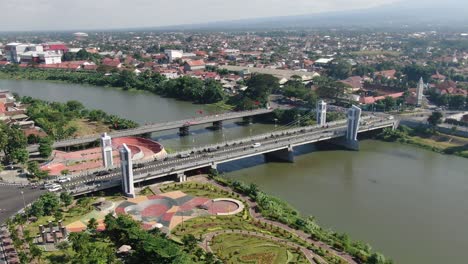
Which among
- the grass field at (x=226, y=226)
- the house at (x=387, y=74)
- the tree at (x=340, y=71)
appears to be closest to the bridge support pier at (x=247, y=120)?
the grass field at (x=226, y=226)

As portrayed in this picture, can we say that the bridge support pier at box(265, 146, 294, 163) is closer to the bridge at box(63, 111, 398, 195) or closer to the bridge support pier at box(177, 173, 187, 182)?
the bridge at box(63, 111, 398, 195)

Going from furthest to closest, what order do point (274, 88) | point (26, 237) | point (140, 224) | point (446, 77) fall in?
point (446, 77), point (274, 88), point (140, 224), point (26, 237)

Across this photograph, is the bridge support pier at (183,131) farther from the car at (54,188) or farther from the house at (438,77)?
the house at (438,77)

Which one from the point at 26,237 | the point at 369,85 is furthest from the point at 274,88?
the point at 26,237

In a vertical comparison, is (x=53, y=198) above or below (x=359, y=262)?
above

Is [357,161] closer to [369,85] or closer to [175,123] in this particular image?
[175,123]

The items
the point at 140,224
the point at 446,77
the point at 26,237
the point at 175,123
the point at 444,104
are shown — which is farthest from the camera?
the point at 446,77


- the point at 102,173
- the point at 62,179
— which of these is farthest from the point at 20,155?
the point at 102,173
